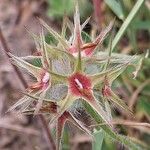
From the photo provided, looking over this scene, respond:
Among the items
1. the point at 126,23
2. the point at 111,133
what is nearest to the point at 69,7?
the point at 126,23

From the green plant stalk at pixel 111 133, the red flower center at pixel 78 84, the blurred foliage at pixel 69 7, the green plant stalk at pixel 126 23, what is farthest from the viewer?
the blurred foliage at pixel 69 7

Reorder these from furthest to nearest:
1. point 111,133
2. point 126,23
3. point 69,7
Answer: point 69,7 < point 126,23 < point 111,133

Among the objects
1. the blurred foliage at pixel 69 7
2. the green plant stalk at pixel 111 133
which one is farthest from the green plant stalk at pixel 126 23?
the blurred foliage at pixel 69 7

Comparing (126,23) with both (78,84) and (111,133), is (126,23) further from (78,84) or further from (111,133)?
(78,84)

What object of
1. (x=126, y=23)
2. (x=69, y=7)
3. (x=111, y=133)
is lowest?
(x=111, y=133)

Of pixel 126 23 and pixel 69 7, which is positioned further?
pixel 69 7

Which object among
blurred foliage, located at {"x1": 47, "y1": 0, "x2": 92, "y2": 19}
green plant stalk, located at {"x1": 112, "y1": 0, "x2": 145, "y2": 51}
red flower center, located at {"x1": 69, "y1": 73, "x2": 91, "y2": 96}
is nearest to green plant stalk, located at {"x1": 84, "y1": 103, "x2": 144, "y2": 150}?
red flower center, located at {"x1": 69, "y1": 73, "x2": 91, "y2": 96}

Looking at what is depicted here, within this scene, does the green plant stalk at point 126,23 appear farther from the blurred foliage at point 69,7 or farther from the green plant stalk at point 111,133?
the blurred foliage at point 69,7

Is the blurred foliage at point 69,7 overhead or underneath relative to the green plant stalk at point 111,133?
overhead

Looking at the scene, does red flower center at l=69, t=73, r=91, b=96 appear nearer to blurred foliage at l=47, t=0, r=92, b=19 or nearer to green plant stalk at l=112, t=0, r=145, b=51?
green plant stalk at l=112, t=0, r=145, b=51

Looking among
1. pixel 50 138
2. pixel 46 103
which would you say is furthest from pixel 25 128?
pixel 46 103
